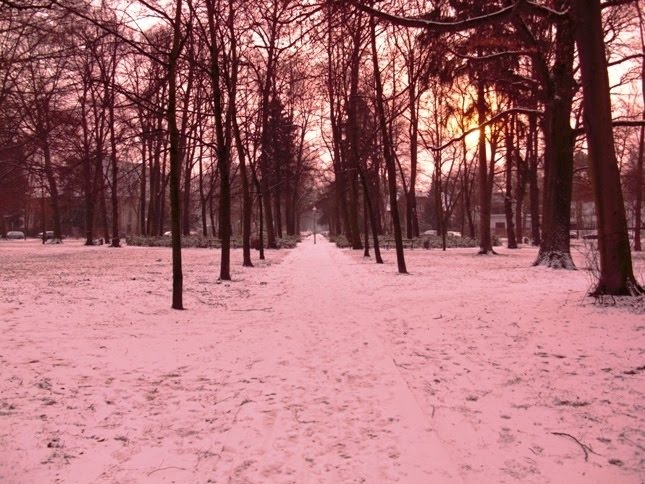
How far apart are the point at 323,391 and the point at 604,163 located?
6392mm

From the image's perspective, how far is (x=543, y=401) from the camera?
456 centimetres

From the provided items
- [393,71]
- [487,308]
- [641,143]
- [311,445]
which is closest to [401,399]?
[311,445]

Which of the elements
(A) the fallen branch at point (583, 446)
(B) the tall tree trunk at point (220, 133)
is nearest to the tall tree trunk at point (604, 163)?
(A) the fallen branch at point (583, 446)

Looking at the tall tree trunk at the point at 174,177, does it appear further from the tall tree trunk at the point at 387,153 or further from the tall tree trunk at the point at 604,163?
the tall tree trunk at the point at 387,153

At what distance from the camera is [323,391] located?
491cm

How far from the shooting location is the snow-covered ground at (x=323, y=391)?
11.2 feet

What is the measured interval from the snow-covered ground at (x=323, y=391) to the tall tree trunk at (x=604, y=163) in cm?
65

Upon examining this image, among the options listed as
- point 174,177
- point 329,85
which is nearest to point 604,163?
point 174,177

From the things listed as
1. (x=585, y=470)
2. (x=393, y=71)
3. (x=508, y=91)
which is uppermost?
(x=393, y=71)

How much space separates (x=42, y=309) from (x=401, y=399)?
21.6 feet

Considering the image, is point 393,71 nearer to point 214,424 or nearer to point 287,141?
point 287,141

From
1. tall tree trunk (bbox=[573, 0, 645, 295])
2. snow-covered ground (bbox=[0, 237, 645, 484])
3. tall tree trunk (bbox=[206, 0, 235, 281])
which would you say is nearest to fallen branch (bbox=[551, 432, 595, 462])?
snow-covered ground (bbox=[0, 237, 645, 484])

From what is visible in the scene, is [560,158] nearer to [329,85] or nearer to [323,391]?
[329,85]

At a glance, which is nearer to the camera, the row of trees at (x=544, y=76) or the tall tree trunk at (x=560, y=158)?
the row of trees at (x=544, y=76)
